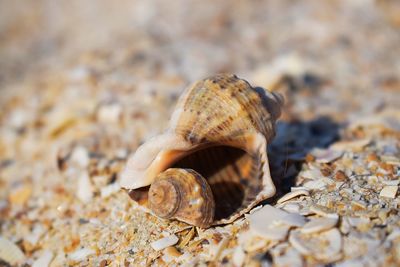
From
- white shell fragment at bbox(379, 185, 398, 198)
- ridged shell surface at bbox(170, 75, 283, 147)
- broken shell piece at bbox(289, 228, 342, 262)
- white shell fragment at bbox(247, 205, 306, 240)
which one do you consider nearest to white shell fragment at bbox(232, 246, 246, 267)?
white shell fragment at bbox(247, 205, 306, 240)

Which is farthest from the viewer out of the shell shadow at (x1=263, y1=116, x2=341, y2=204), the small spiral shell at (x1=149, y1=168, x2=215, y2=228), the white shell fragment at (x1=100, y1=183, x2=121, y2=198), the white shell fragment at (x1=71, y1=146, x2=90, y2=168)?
the white shell fragment at (x1=71, y1=146, x2=90, y2=168)

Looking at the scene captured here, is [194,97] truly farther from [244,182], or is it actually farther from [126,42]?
[126,42]

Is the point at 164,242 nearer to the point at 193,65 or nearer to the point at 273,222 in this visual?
the point at 273,222

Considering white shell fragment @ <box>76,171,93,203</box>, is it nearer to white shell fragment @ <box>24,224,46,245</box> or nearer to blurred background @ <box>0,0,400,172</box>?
white shell fragment @ <box>24,224,46,245</box>

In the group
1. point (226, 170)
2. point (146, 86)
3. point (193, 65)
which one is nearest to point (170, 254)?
point (226, 170)

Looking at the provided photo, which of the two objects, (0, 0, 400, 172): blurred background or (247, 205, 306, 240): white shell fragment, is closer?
(247, 205, 306, 240): white shell fragment

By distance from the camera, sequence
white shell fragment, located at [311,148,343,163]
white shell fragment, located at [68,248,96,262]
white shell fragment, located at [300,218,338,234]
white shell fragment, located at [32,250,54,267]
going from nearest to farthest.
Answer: white shell fragment, located at [300,218,338,234] → white shell fragment, located at [68,248,96,262] → white shell fragment, located at [32,250,54,267] → white shell fragment, located at [311,148,343,163]
